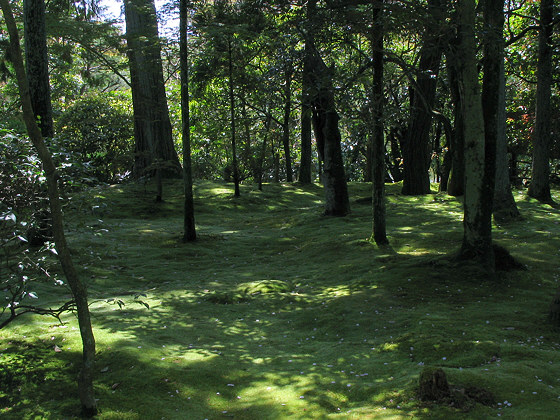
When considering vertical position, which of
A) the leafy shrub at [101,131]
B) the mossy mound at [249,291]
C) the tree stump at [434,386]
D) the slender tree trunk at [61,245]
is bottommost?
the mossy mound at [249,291]

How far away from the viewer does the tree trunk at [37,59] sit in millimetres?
11688

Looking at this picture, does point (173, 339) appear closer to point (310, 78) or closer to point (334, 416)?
point (334, 416)

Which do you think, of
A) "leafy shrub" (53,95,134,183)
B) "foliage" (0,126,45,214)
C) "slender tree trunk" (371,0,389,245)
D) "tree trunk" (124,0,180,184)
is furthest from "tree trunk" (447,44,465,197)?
"foliage" (0,126,45,214)

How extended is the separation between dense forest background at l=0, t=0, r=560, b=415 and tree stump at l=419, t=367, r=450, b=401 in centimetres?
274

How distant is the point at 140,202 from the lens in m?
20.0

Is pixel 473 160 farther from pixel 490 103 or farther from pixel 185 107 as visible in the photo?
pixel 185 107

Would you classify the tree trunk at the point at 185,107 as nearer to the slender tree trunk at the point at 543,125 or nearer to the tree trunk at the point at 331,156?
the tree trunk at the point at 331,156

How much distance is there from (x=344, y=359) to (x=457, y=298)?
2941 millimetres

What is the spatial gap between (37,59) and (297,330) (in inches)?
363

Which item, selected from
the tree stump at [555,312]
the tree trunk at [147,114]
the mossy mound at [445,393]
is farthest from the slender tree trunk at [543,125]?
the mossy mound at [445,393]

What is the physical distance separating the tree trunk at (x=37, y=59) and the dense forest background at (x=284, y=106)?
0.09 ft

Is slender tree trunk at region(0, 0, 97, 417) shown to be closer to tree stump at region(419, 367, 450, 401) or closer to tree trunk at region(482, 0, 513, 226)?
tree stump at region(419, 367, 450, 401)

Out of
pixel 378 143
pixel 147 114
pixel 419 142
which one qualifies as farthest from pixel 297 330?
pixel 147 114

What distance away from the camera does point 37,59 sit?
465 inches
